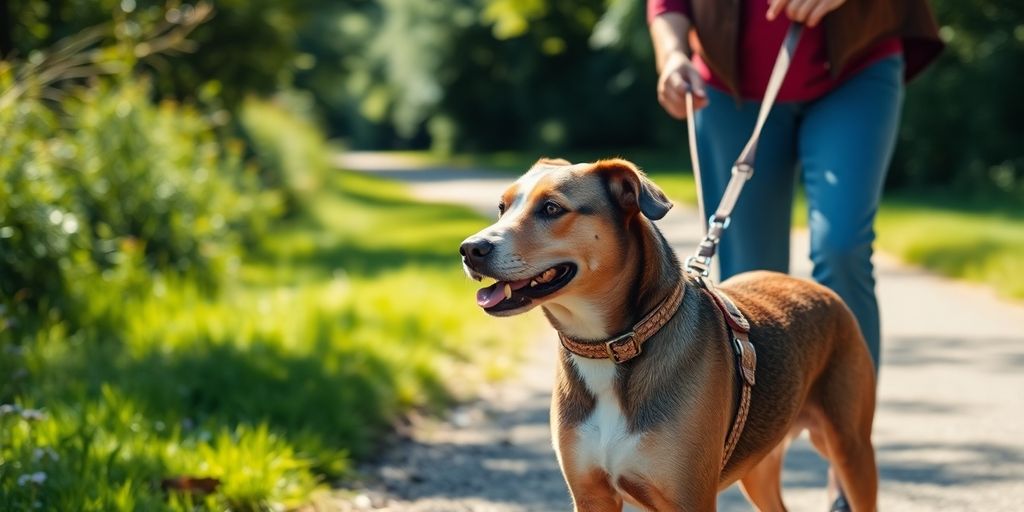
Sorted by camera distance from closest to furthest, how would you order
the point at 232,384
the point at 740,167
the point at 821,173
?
the point at 740,167, the point at 821,173, the point at 232,384

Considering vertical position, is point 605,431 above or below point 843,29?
below

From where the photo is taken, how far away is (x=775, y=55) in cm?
456

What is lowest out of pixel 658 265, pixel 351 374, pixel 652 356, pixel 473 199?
pixel 473 199

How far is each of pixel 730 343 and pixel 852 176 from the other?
104 centimetres

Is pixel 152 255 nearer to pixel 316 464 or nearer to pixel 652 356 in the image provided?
pixel 316 464

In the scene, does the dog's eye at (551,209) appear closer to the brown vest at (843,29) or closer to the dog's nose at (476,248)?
the dog's nose at (476,248)

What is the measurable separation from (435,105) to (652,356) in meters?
48.0

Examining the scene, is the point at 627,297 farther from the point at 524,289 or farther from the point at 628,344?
the point at 524,289

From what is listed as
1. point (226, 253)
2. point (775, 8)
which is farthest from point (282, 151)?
point (775, 8)

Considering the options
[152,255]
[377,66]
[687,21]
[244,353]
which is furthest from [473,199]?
[377,66]

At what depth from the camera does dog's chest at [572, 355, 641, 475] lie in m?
3.33

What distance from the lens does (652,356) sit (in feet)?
11.2

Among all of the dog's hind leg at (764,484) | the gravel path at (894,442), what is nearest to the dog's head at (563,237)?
the dog's hind leg at (764,484)

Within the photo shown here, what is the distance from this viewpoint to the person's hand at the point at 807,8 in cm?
425
